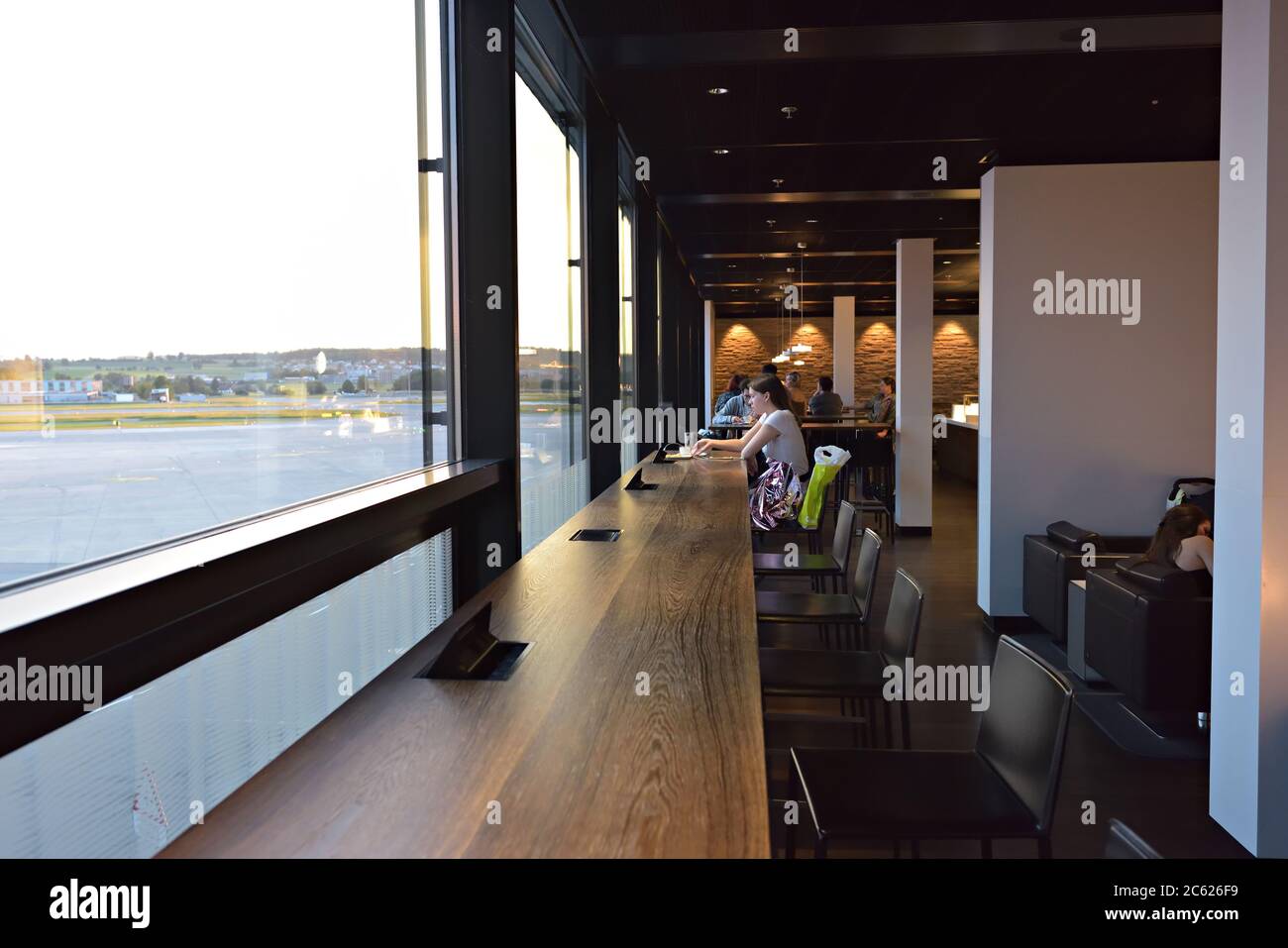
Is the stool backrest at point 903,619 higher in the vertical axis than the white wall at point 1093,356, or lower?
lower

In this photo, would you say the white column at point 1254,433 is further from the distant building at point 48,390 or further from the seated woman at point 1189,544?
the distant building at point 48,390

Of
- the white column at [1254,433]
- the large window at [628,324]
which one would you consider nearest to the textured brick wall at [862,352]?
the large window at [628,324]

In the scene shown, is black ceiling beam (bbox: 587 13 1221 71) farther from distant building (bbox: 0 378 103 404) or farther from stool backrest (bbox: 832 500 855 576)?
distant building (bbox: 0 378 103 404)

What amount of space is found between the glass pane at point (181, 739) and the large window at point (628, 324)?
5159 mm

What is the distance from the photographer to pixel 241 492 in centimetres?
186

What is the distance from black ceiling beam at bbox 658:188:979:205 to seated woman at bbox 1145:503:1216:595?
4134 millimetres

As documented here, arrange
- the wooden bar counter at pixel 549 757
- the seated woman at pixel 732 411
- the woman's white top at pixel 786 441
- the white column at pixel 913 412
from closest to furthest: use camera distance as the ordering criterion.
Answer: the wooden bar counter at pixel 549 757 → the woman's white top at pixel 786 441 → the white column at pixel 913 412 → the seated woman at pixel 732 411

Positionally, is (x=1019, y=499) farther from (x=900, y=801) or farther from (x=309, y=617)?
(x=309, y=617)

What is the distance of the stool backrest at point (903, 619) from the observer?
2443mm

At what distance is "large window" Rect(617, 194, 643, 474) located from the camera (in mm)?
7293

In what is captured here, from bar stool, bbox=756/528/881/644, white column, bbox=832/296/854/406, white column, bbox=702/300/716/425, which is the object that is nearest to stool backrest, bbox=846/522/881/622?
bar stool, bbox=756/528/881/644
